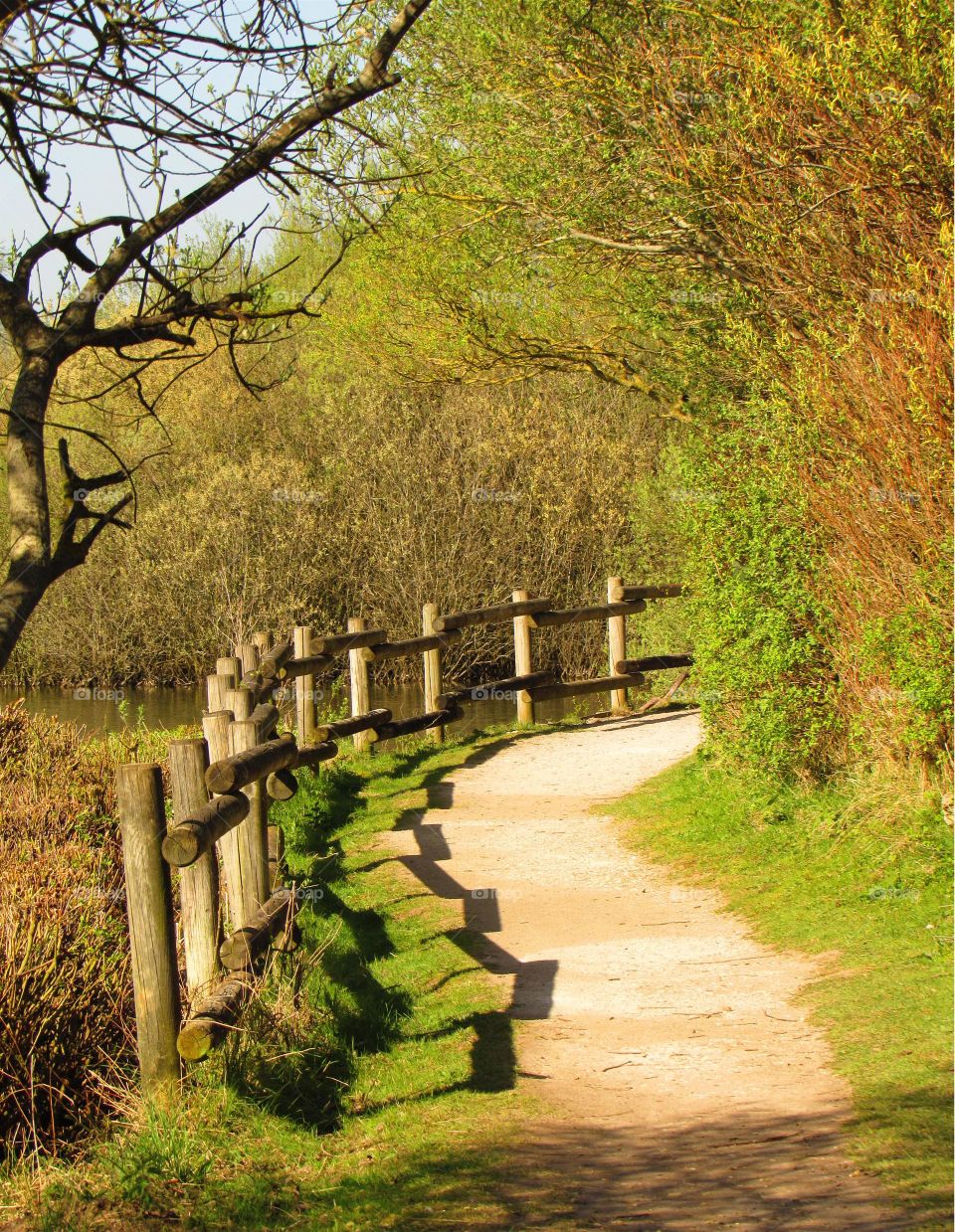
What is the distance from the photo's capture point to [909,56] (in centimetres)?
952

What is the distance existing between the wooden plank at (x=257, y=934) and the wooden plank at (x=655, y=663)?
Answer: 10.0 meters

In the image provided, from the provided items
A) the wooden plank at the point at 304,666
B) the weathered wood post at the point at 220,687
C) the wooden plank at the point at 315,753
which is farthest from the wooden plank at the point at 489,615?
the weathered wood post at the point at 220,687

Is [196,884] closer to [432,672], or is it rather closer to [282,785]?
[282,785]

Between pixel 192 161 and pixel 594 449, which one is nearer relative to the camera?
pixel 192 161

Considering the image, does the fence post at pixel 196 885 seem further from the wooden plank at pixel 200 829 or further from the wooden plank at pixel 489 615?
the wooden plank at pixel 489 615

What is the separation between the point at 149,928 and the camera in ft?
17.7

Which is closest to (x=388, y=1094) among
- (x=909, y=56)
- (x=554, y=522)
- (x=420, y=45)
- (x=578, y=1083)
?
(x=578, y=1083)

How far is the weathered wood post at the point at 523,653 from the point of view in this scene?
16.1m

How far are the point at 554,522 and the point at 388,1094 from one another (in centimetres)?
2051

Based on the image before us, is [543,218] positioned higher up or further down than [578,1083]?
higher up

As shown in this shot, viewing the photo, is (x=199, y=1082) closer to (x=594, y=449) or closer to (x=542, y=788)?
(x=542, y=788)

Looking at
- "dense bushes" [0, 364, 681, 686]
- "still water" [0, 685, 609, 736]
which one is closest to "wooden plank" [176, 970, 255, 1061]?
"still water" [0, 685, 609, 736]

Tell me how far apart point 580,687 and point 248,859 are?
9.69 metres

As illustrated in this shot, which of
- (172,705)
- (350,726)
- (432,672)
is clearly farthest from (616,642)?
(172,705)
